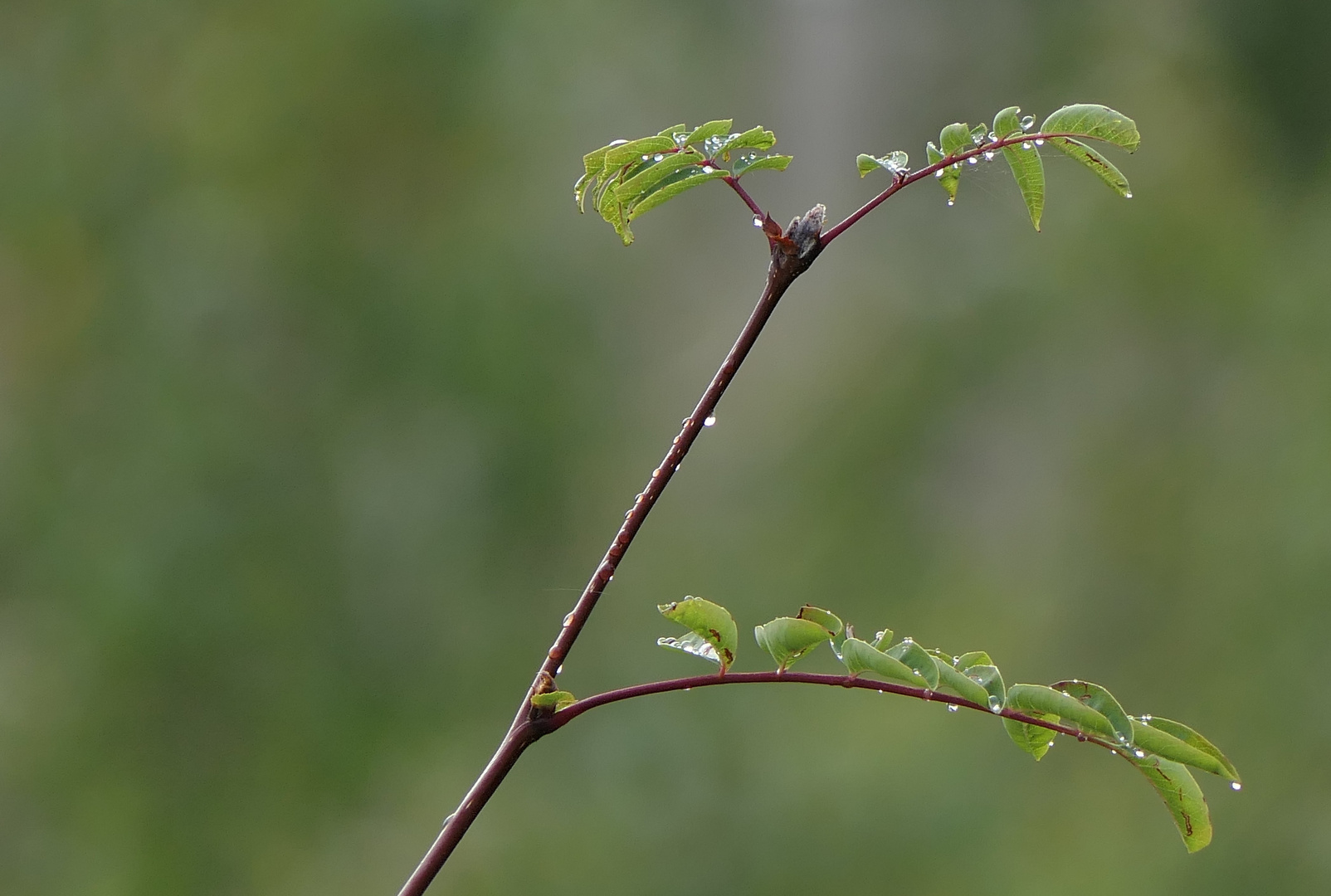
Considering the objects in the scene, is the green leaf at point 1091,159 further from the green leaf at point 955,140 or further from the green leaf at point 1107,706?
the green leaf at point 1107,706

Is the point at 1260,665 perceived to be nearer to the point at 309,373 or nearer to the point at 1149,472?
the point at 1149,472

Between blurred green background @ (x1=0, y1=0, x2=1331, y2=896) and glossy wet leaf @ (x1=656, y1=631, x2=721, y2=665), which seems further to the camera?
blurred green background @ (x1=0, y1=0, x2=1331, y2=896)

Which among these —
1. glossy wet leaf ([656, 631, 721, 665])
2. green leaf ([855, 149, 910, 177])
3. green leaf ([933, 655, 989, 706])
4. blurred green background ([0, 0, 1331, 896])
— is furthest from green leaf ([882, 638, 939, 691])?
blurred green background ([0, 0, 1331, 896])

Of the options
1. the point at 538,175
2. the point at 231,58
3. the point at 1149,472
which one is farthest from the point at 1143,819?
the point at 231,58

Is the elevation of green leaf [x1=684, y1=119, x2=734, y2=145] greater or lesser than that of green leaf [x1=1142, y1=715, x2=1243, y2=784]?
greater

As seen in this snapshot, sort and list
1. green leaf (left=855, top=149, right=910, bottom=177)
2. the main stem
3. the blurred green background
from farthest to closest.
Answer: the blurred green background
green leaf (left=855, top=149, right=910, bottom=177)
the main stem

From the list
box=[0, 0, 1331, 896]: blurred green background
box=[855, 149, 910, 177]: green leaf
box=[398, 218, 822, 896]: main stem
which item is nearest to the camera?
box=[398, 218, 822, 896]: main stem

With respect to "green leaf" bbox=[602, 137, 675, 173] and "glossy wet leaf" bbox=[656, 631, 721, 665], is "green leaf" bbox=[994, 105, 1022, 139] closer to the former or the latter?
"green leaf" bbox=[602, 137, 675, 173]
